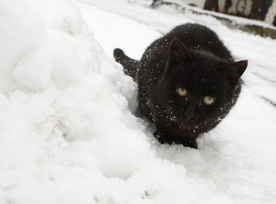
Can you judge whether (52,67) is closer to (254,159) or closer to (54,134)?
(54,134)

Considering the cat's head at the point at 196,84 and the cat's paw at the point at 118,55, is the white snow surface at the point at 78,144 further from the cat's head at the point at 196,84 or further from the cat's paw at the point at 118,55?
the cat's paw at the point at 118,55

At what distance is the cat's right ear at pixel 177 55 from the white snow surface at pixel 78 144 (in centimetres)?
41

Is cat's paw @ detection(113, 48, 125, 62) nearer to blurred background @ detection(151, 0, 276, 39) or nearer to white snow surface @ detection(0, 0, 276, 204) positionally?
white snow surface @ detection(0, 0, 276, 204)

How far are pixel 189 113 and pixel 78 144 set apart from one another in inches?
35.7

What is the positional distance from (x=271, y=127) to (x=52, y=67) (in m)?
2.17

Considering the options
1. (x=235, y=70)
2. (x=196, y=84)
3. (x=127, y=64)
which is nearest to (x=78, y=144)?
(x=196, y=84)

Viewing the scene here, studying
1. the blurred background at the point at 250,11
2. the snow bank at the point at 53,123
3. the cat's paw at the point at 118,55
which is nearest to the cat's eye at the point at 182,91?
the snow bank at the point at 53,123

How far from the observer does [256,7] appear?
10078mm

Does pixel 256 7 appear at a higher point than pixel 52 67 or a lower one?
lower

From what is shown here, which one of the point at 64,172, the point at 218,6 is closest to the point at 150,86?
the point at 64,172

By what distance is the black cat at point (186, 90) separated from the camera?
8.30 ft

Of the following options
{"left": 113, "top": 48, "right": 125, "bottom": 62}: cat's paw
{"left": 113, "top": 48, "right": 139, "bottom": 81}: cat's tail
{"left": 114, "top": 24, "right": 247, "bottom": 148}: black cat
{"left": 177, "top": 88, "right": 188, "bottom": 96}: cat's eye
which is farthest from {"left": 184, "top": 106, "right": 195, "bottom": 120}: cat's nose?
{"left": 113, "top": 48, "right": 125, "bottom": 62}: cat's paw

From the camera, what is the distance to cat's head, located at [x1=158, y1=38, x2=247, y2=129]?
2.52 metres

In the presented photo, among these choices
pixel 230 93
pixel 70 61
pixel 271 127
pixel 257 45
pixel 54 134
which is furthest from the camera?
pixel 257 45
